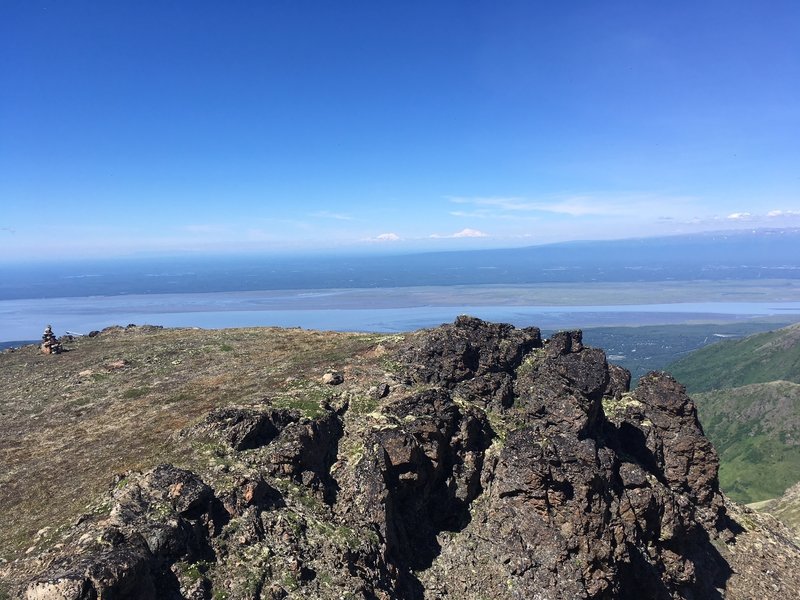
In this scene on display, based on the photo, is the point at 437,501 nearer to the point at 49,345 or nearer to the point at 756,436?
the point at 49,345

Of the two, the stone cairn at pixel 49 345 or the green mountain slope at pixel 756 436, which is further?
the green mountain slope at pixel 756 436

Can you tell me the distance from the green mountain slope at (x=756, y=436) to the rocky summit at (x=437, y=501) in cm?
12719

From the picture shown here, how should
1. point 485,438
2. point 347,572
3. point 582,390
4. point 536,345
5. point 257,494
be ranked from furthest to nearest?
point 536,345, point 582,390, point 485,438, point 257,494, point 347,572

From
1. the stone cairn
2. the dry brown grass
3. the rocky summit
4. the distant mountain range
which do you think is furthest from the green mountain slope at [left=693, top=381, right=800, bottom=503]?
the stone cairn

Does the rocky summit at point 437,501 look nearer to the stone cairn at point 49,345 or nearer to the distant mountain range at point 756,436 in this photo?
the stone cairn at point 49,345

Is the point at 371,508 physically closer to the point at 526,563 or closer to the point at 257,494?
the point at 257,494

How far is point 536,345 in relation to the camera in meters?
40.9

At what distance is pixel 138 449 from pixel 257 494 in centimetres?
1015

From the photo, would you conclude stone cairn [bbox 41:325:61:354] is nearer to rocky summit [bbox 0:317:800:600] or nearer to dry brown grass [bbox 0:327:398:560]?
dry brown grass [bbox 0:327:398:560]

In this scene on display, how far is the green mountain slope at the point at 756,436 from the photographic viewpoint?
449 feet

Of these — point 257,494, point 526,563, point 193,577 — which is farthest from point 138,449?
point 526,563

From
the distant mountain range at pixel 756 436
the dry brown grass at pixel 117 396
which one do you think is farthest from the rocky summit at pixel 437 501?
the distant mountain range at pixel 756 436

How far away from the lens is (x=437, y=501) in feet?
92.5

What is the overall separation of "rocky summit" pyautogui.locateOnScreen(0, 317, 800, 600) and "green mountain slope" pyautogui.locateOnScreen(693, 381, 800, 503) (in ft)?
417
